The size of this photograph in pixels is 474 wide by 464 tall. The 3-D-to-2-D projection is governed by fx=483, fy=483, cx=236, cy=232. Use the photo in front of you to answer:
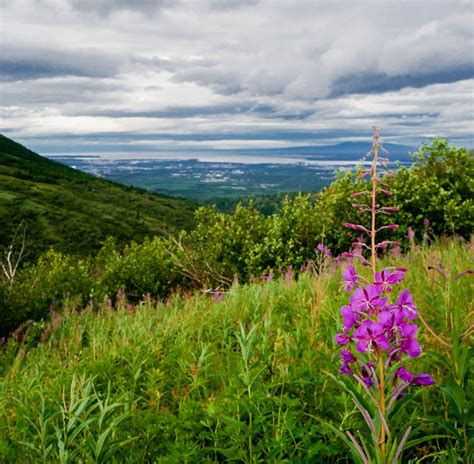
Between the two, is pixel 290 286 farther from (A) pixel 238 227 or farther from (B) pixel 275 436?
(A) pixel 238 227

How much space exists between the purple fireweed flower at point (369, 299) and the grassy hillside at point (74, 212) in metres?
52.9

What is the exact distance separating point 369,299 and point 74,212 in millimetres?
104957

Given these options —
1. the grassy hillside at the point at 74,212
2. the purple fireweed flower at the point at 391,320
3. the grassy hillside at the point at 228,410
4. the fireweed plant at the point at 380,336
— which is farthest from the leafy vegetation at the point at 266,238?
the grassy hillside at the point at 74,212

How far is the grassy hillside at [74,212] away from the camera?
8294 cm

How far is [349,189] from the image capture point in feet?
49.9

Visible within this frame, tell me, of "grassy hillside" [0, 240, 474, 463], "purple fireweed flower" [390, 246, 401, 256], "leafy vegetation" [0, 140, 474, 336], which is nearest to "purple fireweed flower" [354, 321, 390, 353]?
"grassy hillside" [0, 240, 474, 463]

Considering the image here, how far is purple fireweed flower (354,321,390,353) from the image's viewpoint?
6.06ft

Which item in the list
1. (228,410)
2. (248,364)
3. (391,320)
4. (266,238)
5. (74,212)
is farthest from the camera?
(74,212)

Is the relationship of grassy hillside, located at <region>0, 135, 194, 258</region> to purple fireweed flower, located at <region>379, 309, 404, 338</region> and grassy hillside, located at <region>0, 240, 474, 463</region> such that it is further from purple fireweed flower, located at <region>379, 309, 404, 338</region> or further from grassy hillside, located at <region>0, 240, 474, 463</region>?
purple fireweed flower, located at <region>379, 309, 404, 338</region>

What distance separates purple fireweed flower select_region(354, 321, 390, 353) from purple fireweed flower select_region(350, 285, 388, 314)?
67 mm

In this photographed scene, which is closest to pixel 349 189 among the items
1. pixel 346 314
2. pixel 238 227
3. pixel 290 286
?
pixel 238 227

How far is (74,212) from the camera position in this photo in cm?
10094

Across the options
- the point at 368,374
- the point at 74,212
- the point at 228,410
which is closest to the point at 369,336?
the point at 368,374

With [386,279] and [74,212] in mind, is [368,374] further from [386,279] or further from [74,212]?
[74,212]
